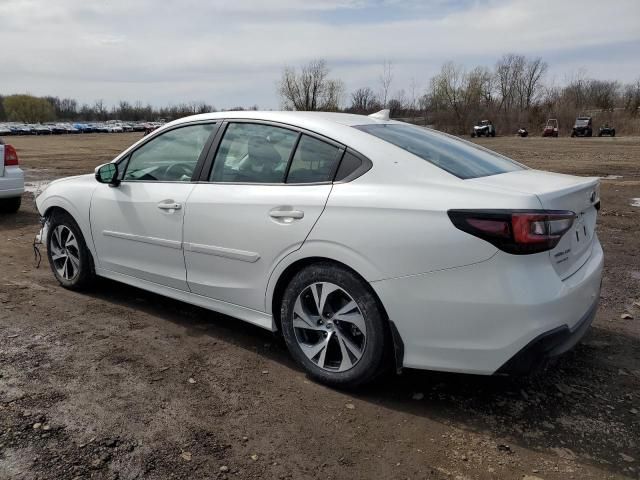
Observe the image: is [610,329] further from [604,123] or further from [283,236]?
[604,123]

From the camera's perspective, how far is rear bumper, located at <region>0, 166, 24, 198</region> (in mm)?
8773

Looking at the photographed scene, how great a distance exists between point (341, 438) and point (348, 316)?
668 mm

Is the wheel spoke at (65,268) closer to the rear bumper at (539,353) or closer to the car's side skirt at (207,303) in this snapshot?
the car's side skirt at (207,303)

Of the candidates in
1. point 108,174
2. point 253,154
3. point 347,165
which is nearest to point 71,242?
point 108,174

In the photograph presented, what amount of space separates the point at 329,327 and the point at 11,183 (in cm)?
765

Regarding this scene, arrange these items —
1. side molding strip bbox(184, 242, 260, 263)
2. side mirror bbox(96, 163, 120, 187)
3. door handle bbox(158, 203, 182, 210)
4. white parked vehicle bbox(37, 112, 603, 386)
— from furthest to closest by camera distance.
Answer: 1. side mirror bbox(96, 163, 120, 187)
2. door handle bbox(158, 203, 182, 210)
3. side molding strip bbox(184, 242, 260, 263)
4. white parked vehicle bbox(37, 112, 603, 386)

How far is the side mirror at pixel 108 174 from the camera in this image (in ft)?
14.6

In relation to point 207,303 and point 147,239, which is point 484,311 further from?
point 147,239

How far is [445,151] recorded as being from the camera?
11.7 feet

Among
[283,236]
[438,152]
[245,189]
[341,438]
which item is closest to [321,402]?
[341,438]

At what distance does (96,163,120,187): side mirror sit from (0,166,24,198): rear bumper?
17.7 ft

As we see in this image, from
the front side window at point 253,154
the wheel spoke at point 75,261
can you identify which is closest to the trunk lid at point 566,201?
the front side window at point 253,154

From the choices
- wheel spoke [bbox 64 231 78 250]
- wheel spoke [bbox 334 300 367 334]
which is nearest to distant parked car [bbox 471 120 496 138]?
wheel spoke [bbox 64 231 78 250]

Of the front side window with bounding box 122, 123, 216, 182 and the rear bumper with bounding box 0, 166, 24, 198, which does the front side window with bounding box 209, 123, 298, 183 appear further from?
the rear bumper with bounding box 0, 166, 24, 198
